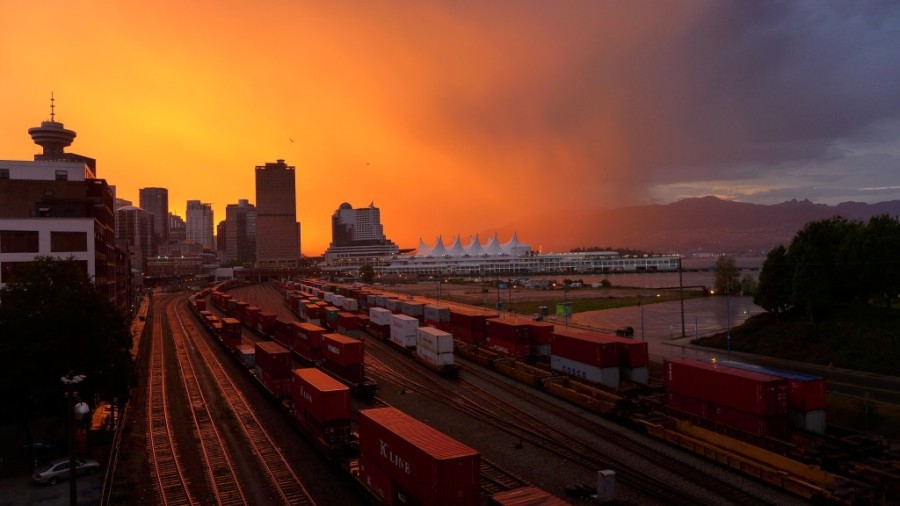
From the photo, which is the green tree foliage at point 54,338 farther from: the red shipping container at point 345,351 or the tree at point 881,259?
the tree at point 881,259

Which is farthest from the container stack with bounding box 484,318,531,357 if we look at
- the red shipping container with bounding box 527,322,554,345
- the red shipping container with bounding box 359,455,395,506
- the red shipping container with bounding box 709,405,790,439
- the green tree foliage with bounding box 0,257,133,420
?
the green tree foliage with bounding box 0,257,133,420

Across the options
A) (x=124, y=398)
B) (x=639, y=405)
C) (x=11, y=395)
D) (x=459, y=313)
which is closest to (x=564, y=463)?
(x=639, y=405)

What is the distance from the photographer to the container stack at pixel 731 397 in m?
25.1

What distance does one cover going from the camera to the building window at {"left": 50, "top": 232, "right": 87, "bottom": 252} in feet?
160

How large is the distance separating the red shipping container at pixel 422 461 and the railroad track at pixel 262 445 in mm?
4475

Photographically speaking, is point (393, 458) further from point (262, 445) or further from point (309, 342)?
point (309, 342)

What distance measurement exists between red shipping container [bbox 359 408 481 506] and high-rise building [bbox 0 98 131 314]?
33.7 m

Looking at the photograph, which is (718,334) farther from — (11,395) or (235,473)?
(11,395)

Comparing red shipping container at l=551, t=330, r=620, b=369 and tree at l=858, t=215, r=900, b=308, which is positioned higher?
tree at l=858, t=215, r=900, b=308

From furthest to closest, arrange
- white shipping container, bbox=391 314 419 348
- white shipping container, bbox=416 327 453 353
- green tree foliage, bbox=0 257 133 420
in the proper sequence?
white shipping container, bbox=391 314 419 348, white shipping container, bbox=416 327 453 353, green tree foliage, bbox=0 257 133 420

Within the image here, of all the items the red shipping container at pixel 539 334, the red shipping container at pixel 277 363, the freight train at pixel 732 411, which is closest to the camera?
the freight train at pixel 732 411

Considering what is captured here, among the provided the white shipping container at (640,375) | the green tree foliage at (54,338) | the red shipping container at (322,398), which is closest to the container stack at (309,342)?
the red shipping container at (322,398)

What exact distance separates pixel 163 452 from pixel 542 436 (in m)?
19.9

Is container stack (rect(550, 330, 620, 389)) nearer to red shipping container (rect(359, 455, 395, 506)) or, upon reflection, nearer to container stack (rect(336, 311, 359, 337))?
red shipping container (rect(359, 455, 395, 506))
